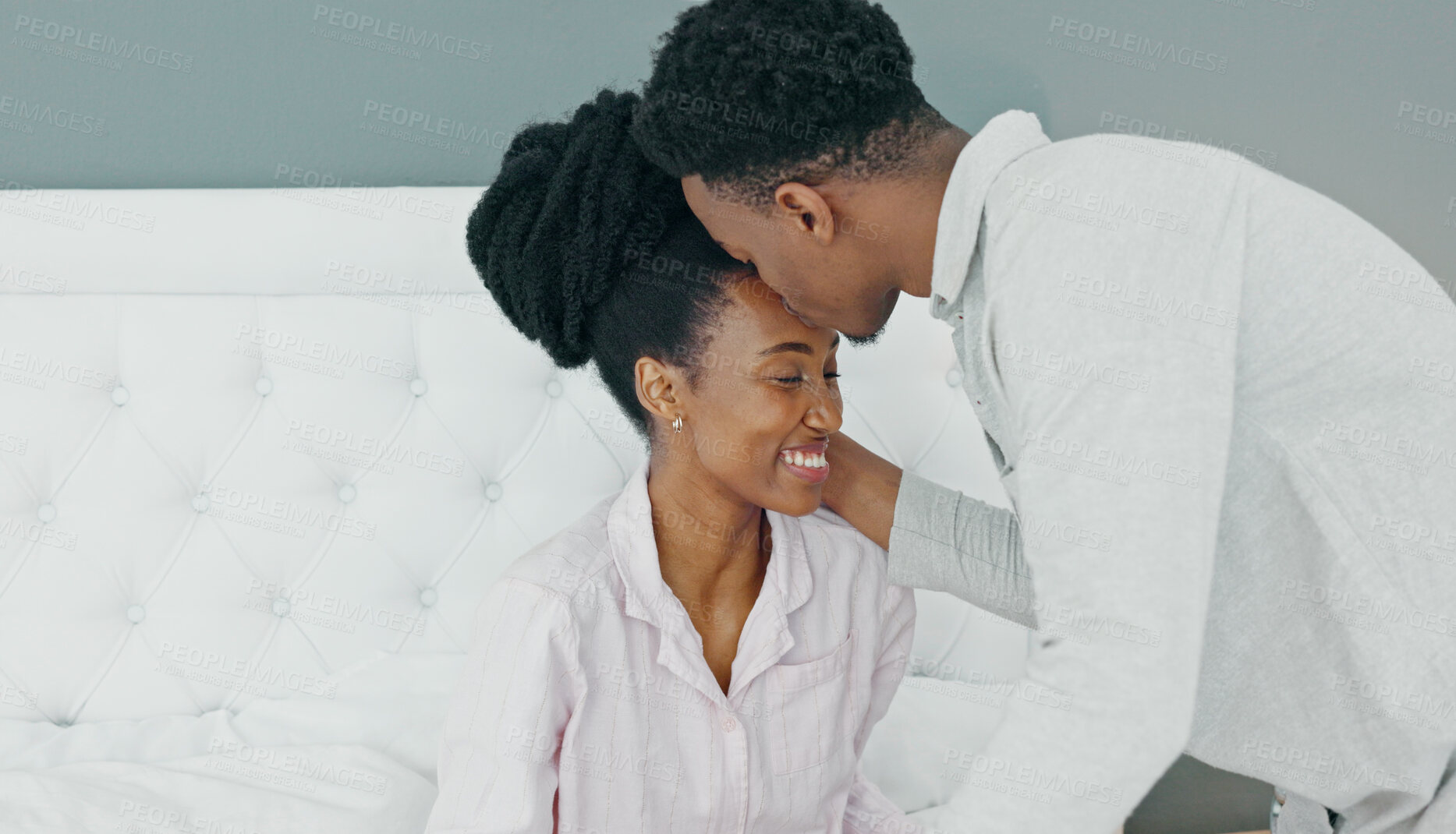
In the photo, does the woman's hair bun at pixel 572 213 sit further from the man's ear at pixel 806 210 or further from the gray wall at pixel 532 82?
the gray wall at pixel 532 82

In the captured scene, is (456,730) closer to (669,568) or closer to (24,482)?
(669,568)

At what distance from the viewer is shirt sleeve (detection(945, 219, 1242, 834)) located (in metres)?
0.60

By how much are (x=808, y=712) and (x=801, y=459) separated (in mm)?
272

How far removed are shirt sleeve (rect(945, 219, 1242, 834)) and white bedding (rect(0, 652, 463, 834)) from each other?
850 millimetres

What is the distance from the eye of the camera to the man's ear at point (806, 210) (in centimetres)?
75

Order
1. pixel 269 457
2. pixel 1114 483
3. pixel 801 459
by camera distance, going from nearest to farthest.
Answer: pixel 1114 483
pixel 801 459
pixel 269 457

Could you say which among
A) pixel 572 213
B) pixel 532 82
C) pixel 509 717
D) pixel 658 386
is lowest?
pixel 509 717

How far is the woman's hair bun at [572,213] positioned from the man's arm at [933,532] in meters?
0.32

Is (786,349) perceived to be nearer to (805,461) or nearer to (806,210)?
(805,461)

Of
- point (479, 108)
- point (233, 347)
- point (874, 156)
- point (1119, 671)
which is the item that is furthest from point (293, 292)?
point (1119, 671)

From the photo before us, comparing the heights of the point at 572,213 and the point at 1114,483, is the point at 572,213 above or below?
above

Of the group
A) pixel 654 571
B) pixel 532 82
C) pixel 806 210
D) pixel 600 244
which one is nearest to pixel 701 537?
pixel 654 571

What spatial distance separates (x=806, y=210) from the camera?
76cm

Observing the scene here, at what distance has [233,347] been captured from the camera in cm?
138
